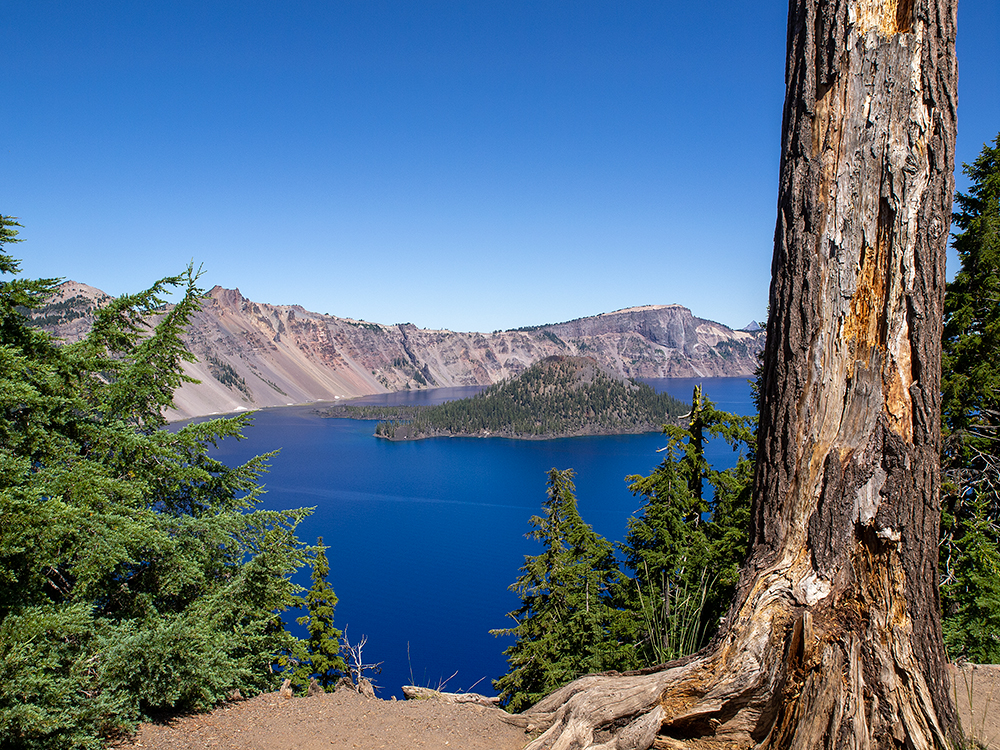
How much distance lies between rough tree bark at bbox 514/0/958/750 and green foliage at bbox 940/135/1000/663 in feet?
22.4

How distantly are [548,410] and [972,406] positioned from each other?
109m

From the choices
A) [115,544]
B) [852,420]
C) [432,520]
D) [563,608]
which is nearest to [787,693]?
[852,420]

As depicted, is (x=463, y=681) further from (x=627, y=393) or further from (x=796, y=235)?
(x=627, y=393)

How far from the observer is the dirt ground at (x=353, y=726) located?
4465 mm

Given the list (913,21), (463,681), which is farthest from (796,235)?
(463,681)

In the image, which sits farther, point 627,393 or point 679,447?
point 627,393

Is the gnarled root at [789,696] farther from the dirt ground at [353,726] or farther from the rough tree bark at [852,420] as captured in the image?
Answer: the dirt ground at [353,726]

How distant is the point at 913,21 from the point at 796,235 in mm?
982

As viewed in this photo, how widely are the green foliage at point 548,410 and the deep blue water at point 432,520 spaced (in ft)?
25.5

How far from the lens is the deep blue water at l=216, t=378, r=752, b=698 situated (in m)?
28.6

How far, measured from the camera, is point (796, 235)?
2.60 metres

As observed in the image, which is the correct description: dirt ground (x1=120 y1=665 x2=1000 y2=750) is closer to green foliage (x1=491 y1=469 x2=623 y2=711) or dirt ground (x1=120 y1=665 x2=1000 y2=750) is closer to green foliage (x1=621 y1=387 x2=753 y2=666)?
green foliage (x1=621 y1=387 x2=753 y2=666)

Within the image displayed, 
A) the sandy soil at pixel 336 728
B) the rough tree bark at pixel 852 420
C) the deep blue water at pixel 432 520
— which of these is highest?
the rough tree bark at pixel 852 420

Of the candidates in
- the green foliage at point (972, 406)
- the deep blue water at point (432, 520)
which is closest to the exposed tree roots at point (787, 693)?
the green foliage at point (972, 406)
